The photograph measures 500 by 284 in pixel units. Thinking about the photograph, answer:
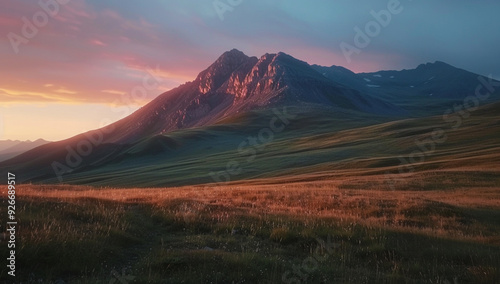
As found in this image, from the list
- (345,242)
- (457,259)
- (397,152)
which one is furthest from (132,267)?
(397,152)

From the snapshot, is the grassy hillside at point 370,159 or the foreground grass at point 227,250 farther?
the grassy hillside at point 370,159

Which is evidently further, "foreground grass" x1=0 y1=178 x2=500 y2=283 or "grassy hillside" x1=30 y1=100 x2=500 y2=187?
"grassy hillside" x1=30 y1=100 x2=500 y2=187

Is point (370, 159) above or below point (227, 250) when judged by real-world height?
below

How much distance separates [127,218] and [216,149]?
15557 centimetres

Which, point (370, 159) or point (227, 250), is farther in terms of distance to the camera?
point (370, 159)

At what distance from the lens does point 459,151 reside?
70.2 metres

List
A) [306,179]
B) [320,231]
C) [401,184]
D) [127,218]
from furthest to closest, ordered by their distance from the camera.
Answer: [306,179], [401,184], [127,218], [320,231]

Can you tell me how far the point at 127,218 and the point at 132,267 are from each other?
480 centimetres

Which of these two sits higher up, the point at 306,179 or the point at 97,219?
the point at 97,219

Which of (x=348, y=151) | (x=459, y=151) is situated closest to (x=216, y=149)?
(x=348, y=151)

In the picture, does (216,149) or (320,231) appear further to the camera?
(216,149)

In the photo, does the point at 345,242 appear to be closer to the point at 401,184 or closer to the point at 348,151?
the point at 401,184

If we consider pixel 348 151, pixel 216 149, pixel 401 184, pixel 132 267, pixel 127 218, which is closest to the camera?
pixel 132 267

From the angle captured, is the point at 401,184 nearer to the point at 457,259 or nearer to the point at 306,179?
the point at 306,179
